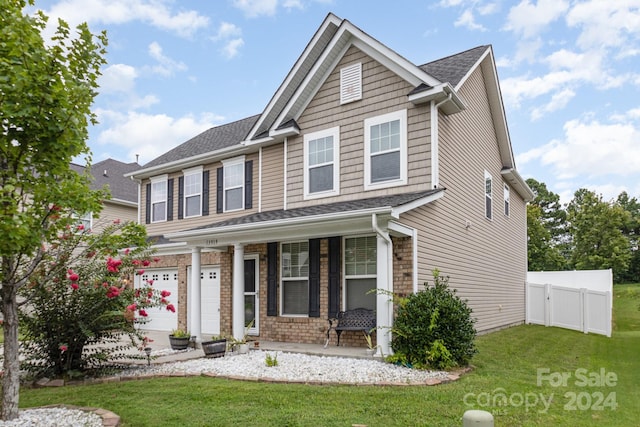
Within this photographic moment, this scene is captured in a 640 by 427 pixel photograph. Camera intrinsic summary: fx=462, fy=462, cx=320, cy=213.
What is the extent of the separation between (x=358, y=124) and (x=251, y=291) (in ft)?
16.5

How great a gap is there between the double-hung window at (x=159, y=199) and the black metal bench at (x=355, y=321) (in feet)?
26.2

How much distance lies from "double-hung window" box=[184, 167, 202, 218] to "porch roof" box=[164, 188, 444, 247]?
3.28 m

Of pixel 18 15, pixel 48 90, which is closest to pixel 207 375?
pixel 48 90

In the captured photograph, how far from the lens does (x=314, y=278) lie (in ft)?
34.3

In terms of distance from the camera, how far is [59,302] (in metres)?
7.29

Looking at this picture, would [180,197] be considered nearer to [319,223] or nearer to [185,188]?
[185,188]

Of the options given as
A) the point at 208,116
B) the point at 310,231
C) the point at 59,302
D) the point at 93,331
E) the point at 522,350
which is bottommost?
the point at 522,350

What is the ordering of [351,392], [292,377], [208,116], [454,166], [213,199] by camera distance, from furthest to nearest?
[208,116], [213,199], [454,166], [292,377], [351,392]

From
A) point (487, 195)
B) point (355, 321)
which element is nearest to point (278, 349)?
point (355, 321)

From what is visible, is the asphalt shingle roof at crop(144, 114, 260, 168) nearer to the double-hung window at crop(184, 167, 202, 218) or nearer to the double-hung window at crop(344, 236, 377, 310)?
the double-hung window at crop(184, 167, 202, 218)

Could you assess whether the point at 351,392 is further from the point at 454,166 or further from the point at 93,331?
the point at 454,166

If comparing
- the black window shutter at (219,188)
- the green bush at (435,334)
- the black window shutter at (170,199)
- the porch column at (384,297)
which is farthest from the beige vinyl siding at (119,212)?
the green bush at (435,334)

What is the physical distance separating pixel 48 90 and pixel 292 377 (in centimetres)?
496

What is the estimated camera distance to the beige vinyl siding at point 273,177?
39.8 ft
